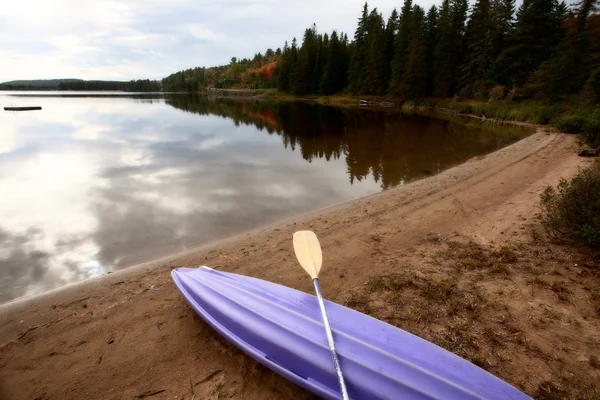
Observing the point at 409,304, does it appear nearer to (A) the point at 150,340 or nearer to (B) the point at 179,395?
(B) the point at 179,395

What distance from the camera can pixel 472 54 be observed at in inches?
1454

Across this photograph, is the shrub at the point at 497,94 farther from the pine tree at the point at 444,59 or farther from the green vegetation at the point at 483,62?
the pine tree at the point at 444,59

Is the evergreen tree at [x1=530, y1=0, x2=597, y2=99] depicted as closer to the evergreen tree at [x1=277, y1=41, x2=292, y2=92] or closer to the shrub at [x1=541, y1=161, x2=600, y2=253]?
the shrub at [x1=541, y1=161, x2=600, y2=253]

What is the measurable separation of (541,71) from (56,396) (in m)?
34.3

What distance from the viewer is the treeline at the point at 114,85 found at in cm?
16112

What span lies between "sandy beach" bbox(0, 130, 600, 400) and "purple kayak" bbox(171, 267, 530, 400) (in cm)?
30

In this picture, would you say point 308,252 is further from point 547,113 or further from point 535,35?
point 535,35

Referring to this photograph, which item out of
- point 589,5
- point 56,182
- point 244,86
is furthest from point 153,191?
point 244,86

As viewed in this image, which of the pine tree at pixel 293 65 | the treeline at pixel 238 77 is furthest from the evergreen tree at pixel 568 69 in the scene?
the treeline at pixel 238 77

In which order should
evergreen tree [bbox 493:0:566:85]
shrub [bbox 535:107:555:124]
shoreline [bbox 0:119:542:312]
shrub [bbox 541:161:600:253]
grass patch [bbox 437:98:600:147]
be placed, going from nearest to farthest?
1. shrub [bbox 541:161:600:253]
2. shoreline [bbox 0:119:542:312]
3. grass patch [bbox 437:98:600:147]
4. shrub [bbox 535:107:555:124]
5. evergreen tree [bbox 493:0:566:85]

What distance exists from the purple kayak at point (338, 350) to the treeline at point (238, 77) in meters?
93.9

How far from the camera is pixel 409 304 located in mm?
3424

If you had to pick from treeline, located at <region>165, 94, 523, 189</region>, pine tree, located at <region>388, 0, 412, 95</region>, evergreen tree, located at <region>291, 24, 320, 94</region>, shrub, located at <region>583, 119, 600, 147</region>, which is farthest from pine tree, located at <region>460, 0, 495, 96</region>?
evergreen tree, located at <region>291, 24, 320, 94</region>

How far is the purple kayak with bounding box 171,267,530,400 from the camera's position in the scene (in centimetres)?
207
